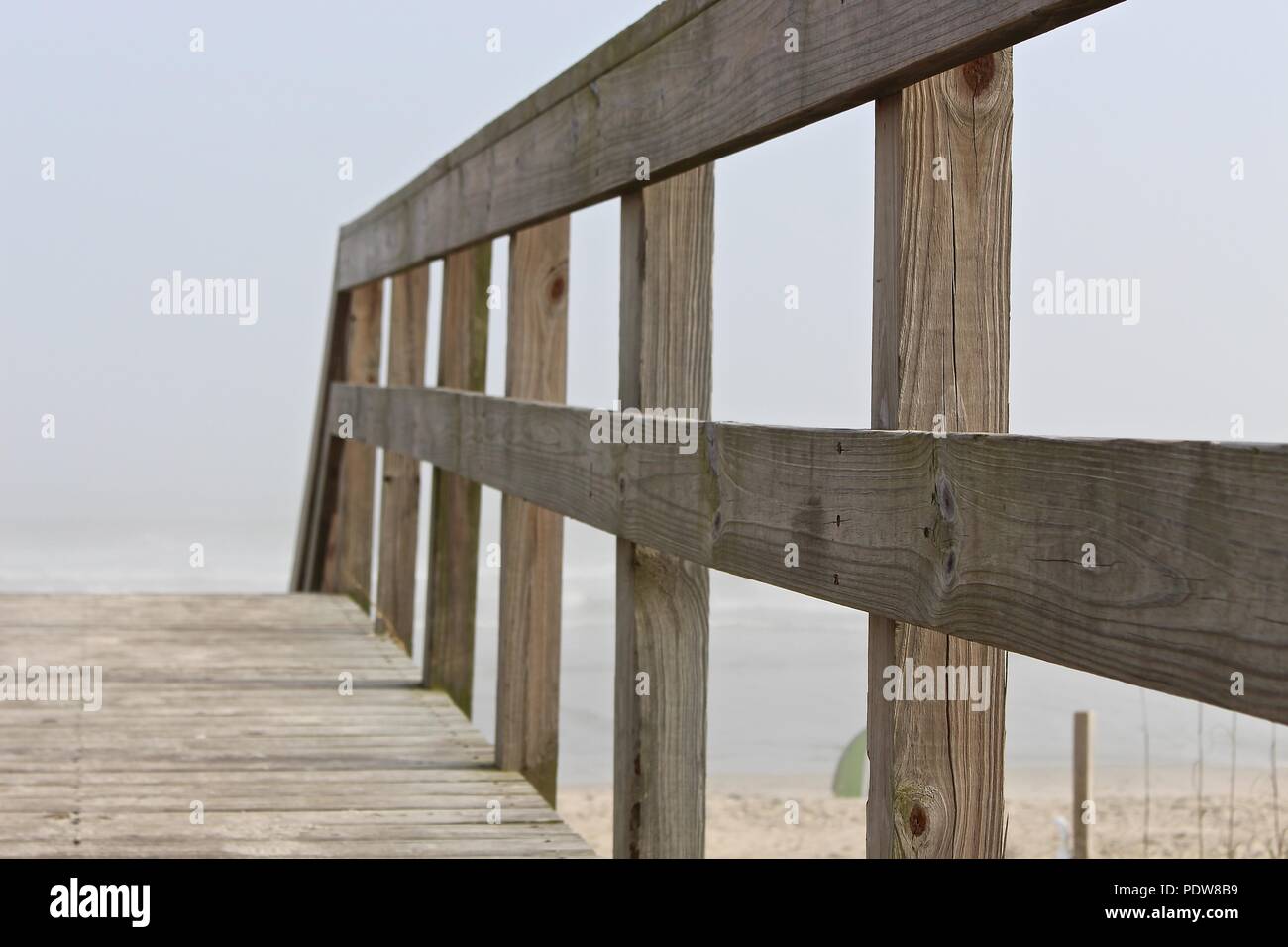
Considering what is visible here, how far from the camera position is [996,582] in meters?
1.51

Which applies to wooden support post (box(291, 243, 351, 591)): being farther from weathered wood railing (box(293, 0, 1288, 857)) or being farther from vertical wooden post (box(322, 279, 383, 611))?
weathered wood railing (box(293, 0, 1288, 857))

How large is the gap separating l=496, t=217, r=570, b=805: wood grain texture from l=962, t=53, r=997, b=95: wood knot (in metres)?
1.93

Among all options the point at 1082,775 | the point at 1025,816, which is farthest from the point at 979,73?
the point at 1025,816

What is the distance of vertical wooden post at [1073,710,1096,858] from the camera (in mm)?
10938

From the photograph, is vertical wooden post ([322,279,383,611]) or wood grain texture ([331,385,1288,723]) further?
→ vertical wooden post ([322,279,383,611])

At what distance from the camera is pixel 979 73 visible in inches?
69.9

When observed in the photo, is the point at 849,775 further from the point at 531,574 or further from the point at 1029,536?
the point at 1029,536

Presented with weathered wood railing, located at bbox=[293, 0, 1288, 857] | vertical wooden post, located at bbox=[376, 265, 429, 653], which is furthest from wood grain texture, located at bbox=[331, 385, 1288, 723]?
vertical wooden post, located at bbox=[376, 265, 429, 653]

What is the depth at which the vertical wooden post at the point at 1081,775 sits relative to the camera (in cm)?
1094

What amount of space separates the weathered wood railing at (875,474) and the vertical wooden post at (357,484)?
2927mm

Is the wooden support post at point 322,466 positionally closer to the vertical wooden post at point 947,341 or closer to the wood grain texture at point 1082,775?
the vertical wooden post at point 947,341

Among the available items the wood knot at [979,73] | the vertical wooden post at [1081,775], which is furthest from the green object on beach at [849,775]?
the wood knot at [979,73]
